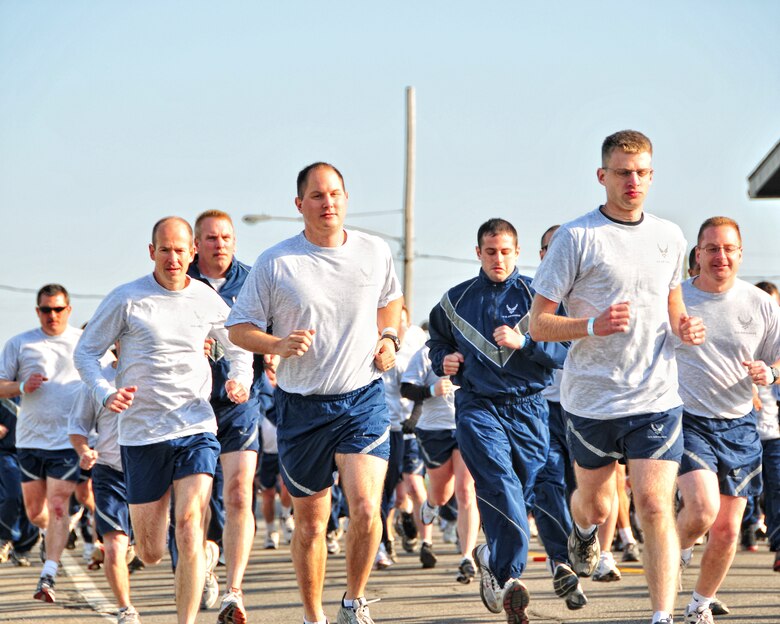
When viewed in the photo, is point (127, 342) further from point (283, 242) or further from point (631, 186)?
point (631, 186)

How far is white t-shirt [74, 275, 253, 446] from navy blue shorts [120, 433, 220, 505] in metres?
0.05

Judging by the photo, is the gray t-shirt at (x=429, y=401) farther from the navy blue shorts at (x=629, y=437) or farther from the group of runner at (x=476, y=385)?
the navy blue shorts at (x=629, y=437)

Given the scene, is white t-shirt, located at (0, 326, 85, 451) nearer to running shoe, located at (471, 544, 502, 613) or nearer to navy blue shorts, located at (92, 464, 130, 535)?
navy blue shorts, located at (92, 464, 130, 535)

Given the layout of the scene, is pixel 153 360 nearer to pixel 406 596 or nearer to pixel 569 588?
pixel 569 588

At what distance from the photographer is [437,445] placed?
13180 millimetres

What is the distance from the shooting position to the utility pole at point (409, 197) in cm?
3216

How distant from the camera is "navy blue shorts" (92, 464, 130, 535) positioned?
9984 mm

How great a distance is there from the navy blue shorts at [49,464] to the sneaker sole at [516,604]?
5981 millimetres

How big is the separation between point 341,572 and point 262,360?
3.40m

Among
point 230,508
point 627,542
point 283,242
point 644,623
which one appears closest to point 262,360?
point 230,508

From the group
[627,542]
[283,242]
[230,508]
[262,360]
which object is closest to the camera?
[283,242]

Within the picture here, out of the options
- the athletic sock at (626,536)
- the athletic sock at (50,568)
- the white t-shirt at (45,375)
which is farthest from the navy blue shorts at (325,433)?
the white t-shirt at (45,375)

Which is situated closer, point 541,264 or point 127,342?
point 541,264

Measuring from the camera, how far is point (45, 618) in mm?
10039
